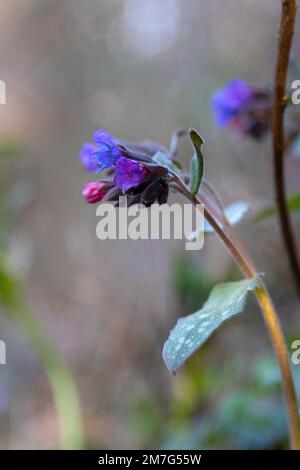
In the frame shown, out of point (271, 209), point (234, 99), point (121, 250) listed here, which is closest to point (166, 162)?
point (271, 209)

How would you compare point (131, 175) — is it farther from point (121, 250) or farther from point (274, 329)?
point (121, 250)

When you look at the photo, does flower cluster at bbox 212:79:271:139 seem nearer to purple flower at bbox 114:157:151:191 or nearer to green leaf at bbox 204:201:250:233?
green leaf at bbox 204:201:250:233

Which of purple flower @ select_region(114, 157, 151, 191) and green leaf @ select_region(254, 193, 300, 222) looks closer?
purple flower @ select_region(114, 157, 151, 191)

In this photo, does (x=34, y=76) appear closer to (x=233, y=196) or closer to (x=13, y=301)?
(x=233, y=196)

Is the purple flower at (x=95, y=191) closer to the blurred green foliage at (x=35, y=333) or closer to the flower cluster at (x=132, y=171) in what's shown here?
the flower cluster at (x=132, y=171)

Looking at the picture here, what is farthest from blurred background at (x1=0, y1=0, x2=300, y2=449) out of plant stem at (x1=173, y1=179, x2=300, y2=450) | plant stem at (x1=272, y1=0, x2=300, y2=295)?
plant stem at (x1=173, y1=179, x2=300, y2=450)

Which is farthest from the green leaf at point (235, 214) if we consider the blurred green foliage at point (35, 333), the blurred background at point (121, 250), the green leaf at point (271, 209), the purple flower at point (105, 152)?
the blurred green foliage at point (35, 333)
